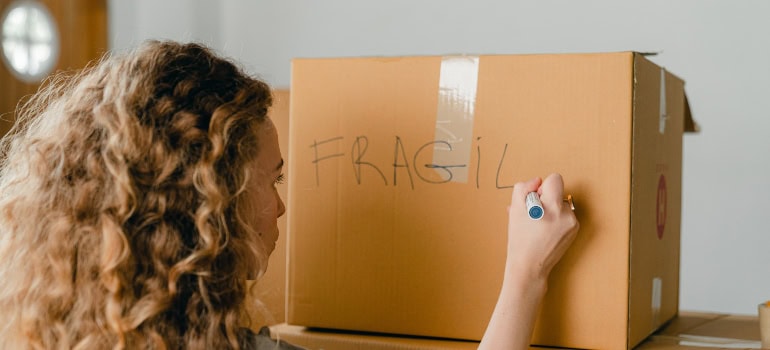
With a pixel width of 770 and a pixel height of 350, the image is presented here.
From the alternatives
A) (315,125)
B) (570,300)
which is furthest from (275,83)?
(570,300)

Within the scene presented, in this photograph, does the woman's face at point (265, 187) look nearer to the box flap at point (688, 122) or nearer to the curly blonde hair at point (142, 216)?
the curly blonde hair at point (142, 216)

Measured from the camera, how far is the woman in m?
0.79

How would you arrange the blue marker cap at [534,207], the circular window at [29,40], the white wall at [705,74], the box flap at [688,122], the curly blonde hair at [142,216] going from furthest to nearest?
the circular window at [29,40] < the white wall at [705,74] < the box flap at [688,122] < the blue marker cap at [534,207] < the curly blonde hair at [142,216]

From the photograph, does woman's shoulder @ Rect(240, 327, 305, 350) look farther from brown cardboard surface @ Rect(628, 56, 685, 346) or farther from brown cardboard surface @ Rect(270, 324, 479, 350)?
brown cardboard surface @ Rect(628, 56, 685, 346)

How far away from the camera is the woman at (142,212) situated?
791 mm

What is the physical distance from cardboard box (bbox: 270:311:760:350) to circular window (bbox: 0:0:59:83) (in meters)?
2.09

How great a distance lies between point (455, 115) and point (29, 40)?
7.53ft

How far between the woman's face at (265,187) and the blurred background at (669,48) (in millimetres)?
1032

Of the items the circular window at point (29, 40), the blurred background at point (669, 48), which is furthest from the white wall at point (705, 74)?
the circular window at point (29, 40)

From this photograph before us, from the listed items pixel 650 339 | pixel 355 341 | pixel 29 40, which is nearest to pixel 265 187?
pixel 355 341

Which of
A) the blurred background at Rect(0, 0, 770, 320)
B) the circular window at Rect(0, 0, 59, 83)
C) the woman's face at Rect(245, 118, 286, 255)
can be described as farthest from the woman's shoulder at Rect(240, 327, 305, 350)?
the circular window at Rect(0, 0, 59, 83)

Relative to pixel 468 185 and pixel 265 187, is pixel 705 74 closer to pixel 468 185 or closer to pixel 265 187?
pixel 468 185

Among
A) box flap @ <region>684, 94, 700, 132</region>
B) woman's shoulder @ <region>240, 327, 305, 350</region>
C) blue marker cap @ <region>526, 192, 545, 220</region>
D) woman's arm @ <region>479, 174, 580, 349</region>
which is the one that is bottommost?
woman's shoulder @ <region>240, 327, 305, 350</region>

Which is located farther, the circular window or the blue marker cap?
the circular window
